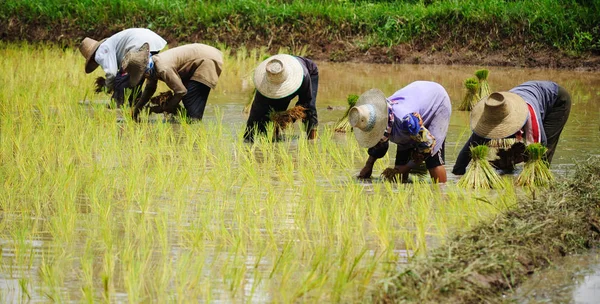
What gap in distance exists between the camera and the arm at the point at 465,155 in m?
5.75

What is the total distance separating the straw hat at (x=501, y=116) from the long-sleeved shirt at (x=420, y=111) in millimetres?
236

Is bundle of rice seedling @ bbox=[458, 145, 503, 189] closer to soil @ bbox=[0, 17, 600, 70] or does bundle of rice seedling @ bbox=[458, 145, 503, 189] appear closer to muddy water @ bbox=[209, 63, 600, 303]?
muddy water @ bbox=[209, 63, 600, 303]

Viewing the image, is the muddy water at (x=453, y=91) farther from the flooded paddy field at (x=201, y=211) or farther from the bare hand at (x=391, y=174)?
the bare hand at (x=391, y=174)

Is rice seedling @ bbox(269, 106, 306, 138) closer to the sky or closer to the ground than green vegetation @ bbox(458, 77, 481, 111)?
closer to the sky

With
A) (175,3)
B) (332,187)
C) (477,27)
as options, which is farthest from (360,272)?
(175,3)

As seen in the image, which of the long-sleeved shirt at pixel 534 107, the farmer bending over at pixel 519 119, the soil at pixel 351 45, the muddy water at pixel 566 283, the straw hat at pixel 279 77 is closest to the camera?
the muddy water at pixel 566 283

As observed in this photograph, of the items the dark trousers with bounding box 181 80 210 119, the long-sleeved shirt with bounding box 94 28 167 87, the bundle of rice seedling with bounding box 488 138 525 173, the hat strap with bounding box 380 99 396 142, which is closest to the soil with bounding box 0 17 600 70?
the long-sleeved shirt with bounding box 94 28 167 87

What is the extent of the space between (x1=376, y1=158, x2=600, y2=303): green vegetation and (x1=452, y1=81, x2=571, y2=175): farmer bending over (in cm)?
72

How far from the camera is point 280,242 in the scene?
167 inches

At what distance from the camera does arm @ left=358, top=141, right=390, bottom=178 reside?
5.36 meters

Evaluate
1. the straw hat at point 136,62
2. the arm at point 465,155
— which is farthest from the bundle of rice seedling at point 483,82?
the straw hat at point 136,62

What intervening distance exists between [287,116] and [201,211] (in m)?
2.22

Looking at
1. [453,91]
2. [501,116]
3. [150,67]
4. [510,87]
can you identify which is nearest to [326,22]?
[453,91]

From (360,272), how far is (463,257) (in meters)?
0.44
